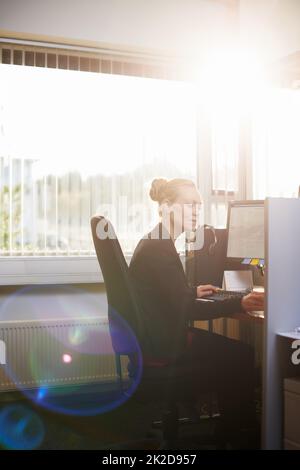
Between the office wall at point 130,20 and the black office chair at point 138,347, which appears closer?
the black office chair at point 138,347

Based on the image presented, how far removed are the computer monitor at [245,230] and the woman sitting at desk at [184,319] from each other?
0.53 m

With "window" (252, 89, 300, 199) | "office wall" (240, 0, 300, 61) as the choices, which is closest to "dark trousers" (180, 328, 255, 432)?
"window" (252, 89, 300, 199)

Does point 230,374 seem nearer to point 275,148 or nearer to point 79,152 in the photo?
point 79,152

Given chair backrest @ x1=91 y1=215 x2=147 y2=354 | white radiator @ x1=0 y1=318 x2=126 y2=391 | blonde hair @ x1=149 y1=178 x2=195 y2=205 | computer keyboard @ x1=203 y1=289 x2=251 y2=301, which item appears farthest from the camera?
white radiator @ x1=0 y1=318 x2=126 y2=391

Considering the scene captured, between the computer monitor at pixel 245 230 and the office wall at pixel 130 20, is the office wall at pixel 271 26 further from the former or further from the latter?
the computer monitor at pixel 245 230

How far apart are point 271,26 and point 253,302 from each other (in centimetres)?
258

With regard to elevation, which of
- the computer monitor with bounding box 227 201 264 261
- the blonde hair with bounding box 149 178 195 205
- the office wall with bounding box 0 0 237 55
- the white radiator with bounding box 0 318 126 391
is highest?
the office wall with bounding box 0 0 237 55

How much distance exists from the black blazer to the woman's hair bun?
1.09ft

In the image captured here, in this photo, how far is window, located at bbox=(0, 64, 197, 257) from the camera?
3.77 metres

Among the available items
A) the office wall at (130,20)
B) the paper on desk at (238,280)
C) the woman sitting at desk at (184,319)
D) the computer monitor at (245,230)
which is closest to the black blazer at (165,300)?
the woman sitting at desk at (184,319)

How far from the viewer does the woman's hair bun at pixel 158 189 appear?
9.59 ft

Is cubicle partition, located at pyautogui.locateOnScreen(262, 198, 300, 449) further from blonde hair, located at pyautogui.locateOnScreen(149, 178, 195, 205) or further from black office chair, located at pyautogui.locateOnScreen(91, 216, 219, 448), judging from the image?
blonde hair, located at pyautogui.locateOnScreen(149, 178, 195, 205)

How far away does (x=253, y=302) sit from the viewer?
2.59m

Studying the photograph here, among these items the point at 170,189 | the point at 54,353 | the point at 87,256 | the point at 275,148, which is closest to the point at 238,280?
the point at 170,189
